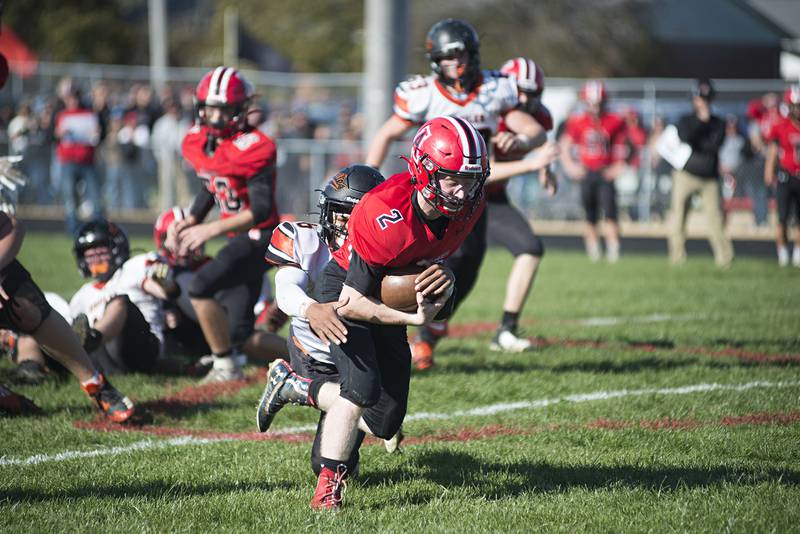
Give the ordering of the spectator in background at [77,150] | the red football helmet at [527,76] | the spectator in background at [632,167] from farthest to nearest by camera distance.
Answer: the spectator in background at [632,167] → the spectator in background at [77,150] → the red football helmet at [527,76]

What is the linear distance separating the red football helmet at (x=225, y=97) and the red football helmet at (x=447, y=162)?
100 inches

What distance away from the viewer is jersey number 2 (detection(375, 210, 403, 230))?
382 cm

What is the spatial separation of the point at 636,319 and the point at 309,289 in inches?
186

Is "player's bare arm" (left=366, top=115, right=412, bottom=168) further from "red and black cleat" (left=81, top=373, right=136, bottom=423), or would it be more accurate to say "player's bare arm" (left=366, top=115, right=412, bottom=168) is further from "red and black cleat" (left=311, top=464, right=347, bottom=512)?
"red and black cleat" (left=311, top=464, right=347, bottom=512)

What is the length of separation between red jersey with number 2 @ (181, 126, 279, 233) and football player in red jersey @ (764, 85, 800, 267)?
7.98 m

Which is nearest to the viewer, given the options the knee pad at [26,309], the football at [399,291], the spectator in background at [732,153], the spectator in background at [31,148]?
the football at [399,291]

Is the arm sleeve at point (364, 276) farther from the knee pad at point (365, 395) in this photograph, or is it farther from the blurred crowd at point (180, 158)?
the blurred crowd at point (180, 158)

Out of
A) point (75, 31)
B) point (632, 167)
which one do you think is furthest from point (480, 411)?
point (75, 31)

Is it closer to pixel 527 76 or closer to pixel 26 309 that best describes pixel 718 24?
pixel 527 76

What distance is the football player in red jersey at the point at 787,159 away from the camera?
1195cm

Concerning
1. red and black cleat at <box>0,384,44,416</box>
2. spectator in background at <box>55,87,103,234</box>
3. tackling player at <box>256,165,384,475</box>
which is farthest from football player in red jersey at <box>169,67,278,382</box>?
spectator in background at <box>55,87,103,234</box>

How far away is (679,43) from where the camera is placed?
120ft

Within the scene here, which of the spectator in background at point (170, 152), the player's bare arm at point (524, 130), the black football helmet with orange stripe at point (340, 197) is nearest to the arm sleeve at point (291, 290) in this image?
the black football helmet with orange stripe at point (340, 197)

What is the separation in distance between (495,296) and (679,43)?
29266mm
